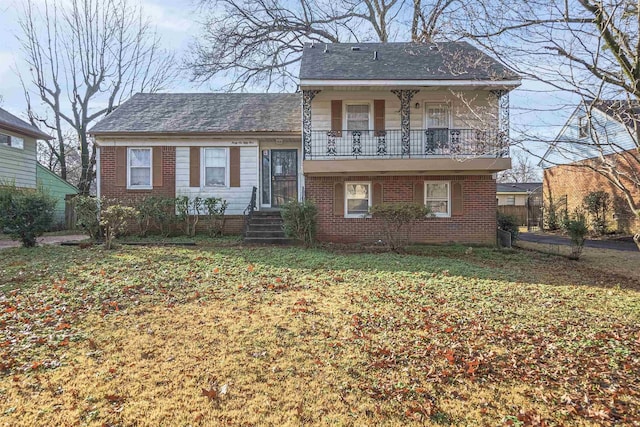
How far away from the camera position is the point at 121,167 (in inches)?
516

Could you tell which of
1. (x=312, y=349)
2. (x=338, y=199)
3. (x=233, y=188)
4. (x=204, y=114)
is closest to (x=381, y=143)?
(x=338, y=199)

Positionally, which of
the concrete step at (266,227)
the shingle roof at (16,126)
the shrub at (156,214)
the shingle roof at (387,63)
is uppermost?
the shingle roof at (387,63)

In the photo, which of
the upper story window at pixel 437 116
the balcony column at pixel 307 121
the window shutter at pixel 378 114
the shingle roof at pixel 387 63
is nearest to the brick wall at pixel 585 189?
the upper story window at pixel 437 116

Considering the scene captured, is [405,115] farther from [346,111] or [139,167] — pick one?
[139,167]

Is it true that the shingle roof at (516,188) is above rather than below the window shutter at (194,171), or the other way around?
above

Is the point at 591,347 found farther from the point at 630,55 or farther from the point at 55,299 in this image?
the point at 55,299

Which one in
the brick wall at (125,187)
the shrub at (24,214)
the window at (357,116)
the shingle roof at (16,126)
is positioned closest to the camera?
the shrub at (24,214)

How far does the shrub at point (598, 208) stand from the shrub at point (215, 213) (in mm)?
16903

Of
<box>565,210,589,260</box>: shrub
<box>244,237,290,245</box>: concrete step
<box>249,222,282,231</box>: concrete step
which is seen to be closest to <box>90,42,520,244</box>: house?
<box>249,222,282,231</box>: concrete step

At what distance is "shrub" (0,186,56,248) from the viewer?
32.3ft

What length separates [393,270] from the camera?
789 cm

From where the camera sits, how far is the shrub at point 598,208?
17.3 meters

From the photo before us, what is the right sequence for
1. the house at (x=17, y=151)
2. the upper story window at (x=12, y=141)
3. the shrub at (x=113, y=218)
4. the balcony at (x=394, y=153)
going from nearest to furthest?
the shrub at (x=113, y=218) → the balcony at (x=394, y=153) → the house at (x=17, y=151) → the upper story window at (x=12, y=141)

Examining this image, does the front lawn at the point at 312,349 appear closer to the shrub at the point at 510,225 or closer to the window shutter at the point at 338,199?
the window shutter at the point at 338,199
